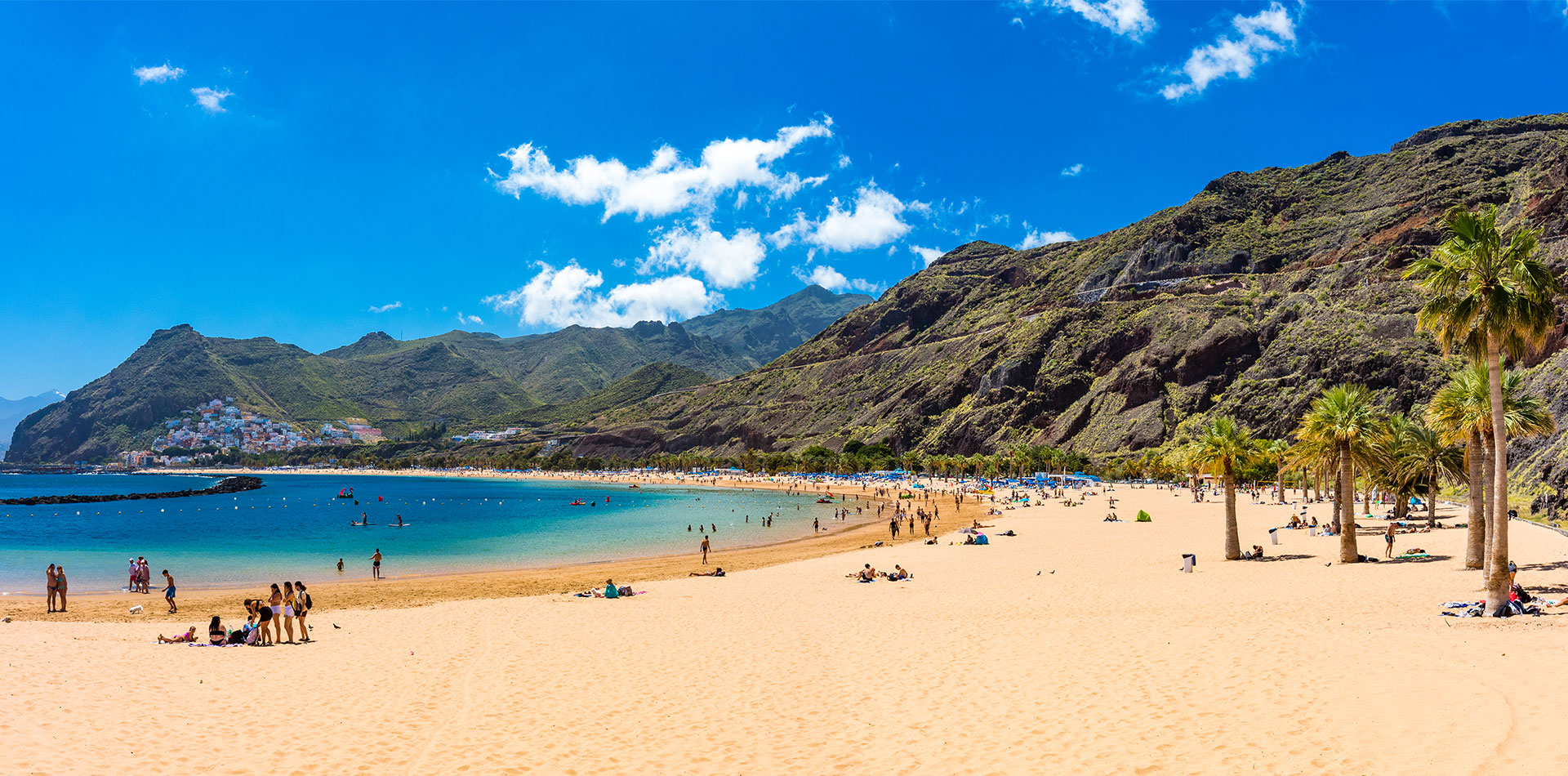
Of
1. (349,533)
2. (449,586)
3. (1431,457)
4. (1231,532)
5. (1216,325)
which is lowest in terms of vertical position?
(349,533)

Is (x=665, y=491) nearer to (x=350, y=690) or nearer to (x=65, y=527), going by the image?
(x=65, y=527)

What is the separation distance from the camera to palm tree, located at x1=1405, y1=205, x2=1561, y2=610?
13.5 m

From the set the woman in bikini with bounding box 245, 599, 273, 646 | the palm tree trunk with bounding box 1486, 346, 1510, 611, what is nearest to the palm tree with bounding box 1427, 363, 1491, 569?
the palm tree trunk with bounding box 1486, 346, 1510, 611

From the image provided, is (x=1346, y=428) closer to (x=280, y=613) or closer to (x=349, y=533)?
(x=280, y=613)

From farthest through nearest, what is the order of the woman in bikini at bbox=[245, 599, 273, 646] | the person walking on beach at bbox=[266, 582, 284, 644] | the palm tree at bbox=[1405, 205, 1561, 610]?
1. the person walking on beach at bbox=[266, 582, 284, 644]
2. the woman in bikini at bbox=[245, 599, 273, 646]
3. the palm tree at bbox=[1405, 205, 1561, 610]

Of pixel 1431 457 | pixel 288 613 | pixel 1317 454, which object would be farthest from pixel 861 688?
pixel 1431 457

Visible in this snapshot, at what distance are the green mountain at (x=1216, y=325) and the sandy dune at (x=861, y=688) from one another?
7654cm

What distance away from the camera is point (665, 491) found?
397 feet

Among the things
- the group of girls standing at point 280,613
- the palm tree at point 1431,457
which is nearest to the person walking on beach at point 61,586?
the group of girls standing at point 280,613

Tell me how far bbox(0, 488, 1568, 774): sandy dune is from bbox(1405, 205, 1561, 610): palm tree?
7.07 ft

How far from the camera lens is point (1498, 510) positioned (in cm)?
1418

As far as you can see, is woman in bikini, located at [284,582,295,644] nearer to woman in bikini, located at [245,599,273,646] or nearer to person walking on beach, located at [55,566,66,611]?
woman in bikini, located at [245,599,273,646]

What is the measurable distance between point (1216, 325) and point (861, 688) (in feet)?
435

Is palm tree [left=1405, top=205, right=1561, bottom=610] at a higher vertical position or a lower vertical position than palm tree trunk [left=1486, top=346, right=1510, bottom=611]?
higher
